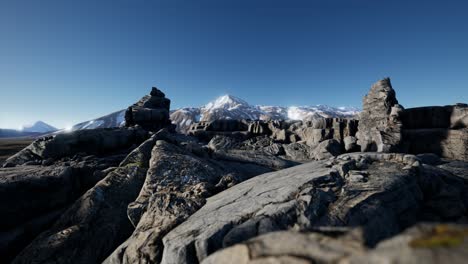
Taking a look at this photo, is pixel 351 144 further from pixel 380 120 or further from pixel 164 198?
pixel 164 198

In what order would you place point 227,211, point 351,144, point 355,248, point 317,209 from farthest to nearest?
point 351,144, point 227,211, point 317,209, point 355,248

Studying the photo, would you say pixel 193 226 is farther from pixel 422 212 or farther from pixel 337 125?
pixel 337 125

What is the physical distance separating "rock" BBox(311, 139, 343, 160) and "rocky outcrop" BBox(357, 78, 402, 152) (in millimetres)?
2417

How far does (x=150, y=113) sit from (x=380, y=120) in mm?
36002

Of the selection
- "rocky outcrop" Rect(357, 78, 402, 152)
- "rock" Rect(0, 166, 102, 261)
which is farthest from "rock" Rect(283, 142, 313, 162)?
"rock" Rect(0, 166, 102, 261)

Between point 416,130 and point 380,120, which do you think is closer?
point 416,130

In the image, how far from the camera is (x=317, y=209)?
5297 millimetres

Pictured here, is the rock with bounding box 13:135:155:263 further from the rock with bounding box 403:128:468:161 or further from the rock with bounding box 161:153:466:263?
the rock with bounding box 403:128:468:161

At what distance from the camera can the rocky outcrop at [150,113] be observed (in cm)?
3719

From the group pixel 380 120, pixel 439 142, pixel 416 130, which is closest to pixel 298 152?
pixel 380 120

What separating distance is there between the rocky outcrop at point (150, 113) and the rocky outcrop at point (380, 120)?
3377 centimetres

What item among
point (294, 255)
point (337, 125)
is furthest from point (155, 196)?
point (337, 125)

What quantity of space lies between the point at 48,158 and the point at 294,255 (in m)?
19.3

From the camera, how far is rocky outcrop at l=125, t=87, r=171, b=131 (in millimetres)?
37191
